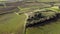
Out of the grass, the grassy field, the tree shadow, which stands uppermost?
the tree shadow

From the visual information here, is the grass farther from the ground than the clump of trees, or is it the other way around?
the clump of trees

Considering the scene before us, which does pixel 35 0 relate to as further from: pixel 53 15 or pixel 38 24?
pixel 38 24

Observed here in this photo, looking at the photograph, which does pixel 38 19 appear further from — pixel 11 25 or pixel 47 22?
pixel 11 25

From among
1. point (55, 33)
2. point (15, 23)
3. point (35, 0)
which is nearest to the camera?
point (55, 33)

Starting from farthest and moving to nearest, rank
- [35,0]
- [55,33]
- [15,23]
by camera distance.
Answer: [35,0] → [15,23] → [55,33]

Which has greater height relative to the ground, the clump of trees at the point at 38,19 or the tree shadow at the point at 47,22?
the clump of trees at the point at 38,19

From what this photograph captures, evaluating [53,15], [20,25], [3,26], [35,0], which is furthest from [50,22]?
[35,0]

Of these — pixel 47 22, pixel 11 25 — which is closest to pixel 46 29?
pixel 47 22

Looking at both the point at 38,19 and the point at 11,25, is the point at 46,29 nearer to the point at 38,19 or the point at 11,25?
the point at 38,19

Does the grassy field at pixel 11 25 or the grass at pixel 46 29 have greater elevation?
the grassy field at pixel 11 25

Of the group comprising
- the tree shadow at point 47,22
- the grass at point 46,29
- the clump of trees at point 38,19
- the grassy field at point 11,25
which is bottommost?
the grass at point 46,29

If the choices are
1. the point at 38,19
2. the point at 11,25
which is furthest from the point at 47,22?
the point at 11,25
